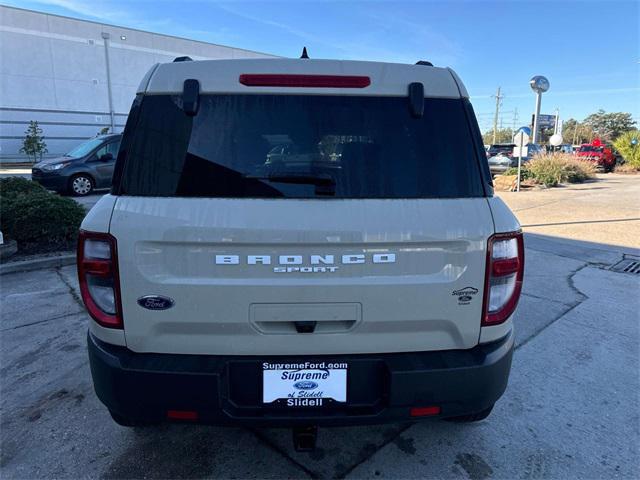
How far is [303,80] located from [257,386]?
1.37m

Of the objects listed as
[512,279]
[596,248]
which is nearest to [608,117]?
[596,248]

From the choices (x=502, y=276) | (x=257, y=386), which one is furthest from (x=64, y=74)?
(x=502, y=276)

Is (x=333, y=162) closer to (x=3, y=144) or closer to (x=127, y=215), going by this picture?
(x=127, y=215)

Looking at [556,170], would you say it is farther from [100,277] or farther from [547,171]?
[100,277]

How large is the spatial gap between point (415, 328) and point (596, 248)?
7.14 meters

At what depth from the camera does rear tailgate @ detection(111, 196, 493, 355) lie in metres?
1.76

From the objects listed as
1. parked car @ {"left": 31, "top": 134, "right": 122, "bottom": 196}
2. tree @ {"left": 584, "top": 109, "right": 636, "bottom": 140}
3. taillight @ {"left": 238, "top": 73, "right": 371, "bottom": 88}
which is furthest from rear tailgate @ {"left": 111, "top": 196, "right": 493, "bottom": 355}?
tree @ {"left": 584, "top": 109, "right": 636, "bottom": 140}

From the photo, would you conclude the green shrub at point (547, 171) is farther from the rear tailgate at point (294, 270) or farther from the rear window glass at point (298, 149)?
the rear tailgate at point (294, 270)

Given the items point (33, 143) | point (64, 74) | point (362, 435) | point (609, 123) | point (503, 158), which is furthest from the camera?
point (609, 123)

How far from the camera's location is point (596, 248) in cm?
749

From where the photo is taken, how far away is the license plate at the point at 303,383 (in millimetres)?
1841

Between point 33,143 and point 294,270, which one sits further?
point 33,143

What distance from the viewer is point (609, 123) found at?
88.0 m

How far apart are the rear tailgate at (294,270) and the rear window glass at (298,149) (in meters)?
0.08
